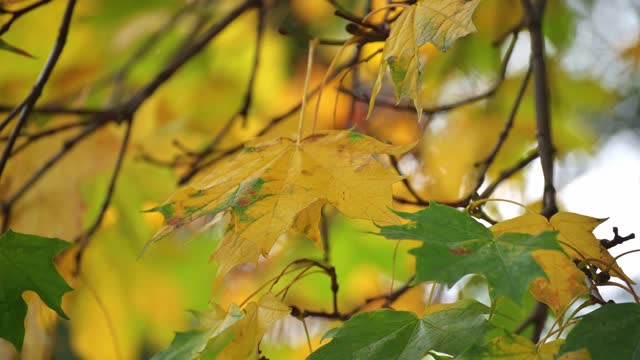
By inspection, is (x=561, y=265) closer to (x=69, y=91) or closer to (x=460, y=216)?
(x=460, y=216)

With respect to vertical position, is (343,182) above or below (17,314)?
above

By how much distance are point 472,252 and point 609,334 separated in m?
0.10

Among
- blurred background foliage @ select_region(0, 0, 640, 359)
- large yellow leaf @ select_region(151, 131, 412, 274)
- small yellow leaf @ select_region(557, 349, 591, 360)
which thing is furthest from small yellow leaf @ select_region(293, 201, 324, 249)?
blurred background foliage @ select_region(0, 0, 640, 359)

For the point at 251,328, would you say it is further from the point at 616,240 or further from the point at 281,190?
the point at 616,240

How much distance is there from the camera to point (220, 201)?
2.19 ft

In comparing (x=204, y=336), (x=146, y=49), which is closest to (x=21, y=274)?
(x=204, y=336)

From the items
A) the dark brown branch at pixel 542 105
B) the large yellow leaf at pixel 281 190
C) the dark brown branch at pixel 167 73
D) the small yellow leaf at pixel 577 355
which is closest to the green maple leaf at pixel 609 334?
the small yellow leaf at pixel 577 355

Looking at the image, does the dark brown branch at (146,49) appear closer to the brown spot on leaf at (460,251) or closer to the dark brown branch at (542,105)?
the dark brown branch at (542,105)

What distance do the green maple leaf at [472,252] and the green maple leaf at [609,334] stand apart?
57 millimetres

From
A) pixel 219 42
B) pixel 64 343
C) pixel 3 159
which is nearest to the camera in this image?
pixel 3 159

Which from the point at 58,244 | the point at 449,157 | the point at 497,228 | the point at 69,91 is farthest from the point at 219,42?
the point at 497,228

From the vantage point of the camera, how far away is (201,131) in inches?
66.8

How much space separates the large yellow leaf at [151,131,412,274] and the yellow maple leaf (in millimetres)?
42

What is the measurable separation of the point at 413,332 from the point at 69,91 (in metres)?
1.12
